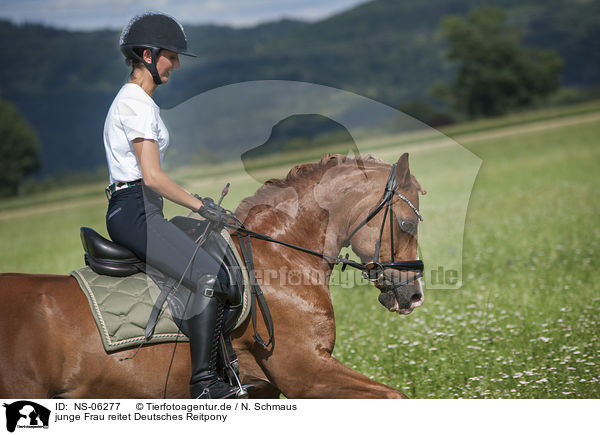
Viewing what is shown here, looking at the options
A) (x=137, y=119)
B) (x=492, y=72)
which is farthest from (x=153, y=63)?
(x=492, y=72)

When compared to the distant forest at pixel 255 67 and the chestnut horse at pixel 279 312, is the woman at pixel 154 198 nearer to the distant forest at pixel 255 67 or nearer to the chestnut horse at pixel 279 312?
the chestnut horse at pixel 279 312

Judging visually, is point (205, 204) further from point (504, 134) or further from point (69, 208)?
point (504, 134)

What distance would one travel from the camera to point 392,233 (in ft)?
14.9

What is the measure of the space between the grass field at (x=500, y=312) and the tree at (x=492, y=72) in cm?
7816

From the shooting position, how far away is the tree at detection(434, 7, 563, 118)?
309 feet

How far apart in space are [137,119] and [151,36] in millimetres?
642

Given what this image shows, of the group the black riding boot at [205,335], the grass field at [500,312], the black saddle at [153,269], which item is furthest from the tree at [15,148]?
the black riding boot at [205,335]

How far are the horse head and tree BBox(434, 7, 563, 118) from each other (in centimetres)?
8862

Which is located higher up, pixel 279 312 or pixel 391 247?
pixel 391 247

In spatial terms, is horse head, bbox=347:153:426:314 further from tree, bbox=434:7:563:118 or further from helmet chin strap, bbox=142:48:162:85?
tree, bbox=434:7:563:118

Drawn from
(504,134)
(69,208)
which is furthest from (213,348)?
(504,134)
